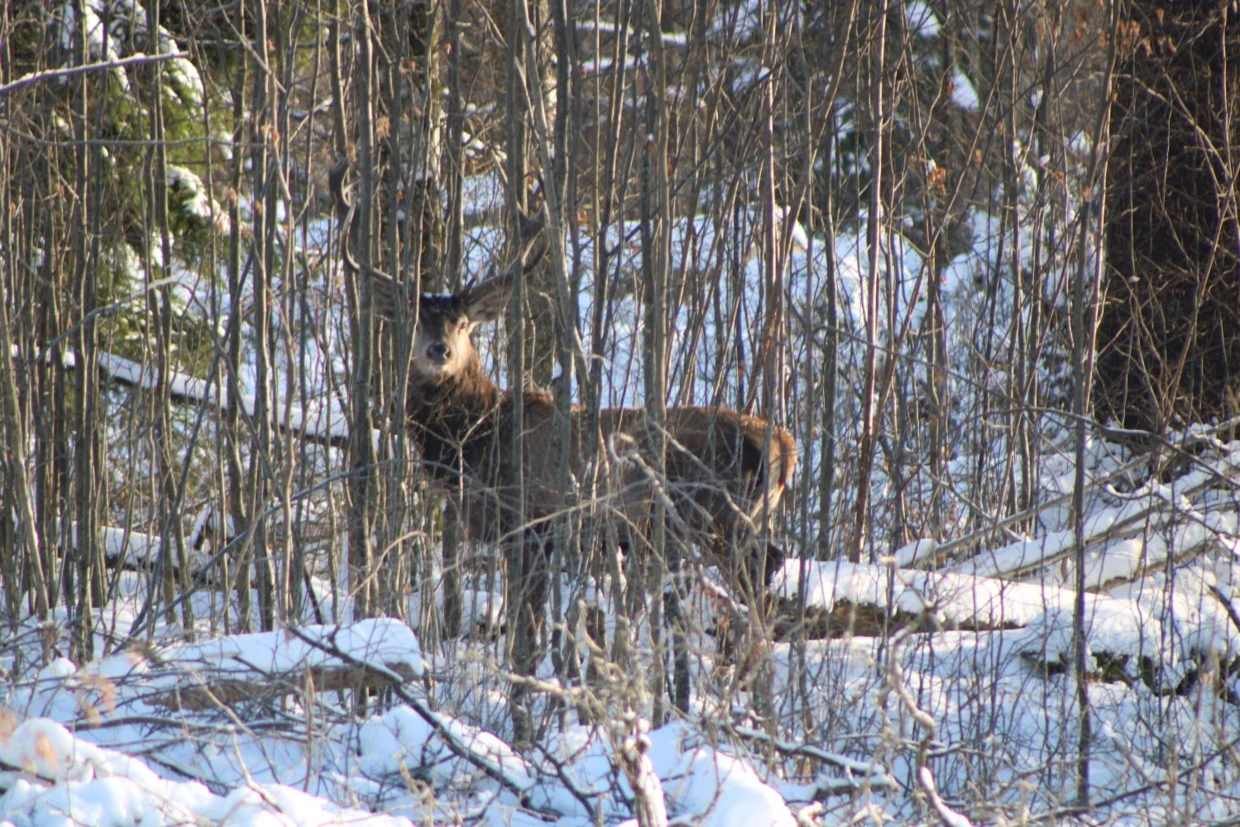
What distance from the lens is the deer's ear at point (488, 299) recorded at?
20.2ft

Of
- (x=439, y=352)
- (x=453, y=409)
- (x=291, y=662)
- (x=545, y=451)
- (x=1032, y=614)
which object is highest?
(x=439, y=352)

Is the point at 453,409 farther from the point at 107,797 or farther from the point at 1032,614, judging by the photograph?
the point at 107,797

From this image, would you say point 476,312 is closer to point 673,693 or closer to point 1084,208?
point 673,693

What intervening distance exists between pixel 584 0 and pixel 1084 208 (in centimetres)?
340

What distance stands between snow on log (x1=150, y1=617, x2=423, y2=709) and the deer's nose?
9.47 ft

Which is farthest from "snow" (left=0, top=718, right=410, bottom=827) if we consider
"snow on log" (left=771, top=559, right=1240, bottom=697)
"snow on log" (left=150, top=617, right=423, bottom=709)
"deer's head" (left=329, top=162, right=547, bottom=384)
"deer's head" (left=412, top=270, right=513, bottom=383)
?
"deer's head" (left=412, top=270, right=513, bottom=383)

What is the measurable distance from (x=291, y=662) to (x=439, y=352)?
3036mm

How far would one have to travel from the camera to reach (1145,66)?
800 centimetres

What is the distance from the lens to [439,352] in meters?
6.38

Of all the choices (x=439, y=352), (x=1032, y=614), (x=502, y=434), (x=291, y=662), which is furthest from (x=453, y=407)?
(x=291, y=662)

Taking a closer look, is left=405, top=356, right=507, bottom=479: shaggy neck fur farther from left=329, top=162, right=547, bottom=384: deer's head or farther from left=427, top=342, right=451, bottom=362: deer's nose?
left=427, top=342, right=451, bottom=362: deer's nose

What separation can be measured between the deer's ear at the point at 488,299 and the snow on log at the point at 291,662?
9.27ft

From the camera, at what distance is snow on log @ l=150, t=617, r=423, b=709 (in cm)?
332

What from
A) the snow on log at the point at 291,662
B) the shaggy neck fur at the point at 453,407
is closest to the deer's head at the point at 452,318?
the shaggy neck fur at the point at 453,407
